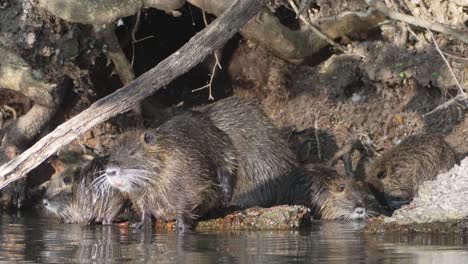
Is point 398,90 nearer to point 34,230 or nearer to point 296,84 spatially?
point 296,84

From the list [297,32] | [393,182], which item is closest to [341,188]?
[393,182]

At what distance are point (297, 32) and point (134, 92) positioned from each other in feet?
11.3

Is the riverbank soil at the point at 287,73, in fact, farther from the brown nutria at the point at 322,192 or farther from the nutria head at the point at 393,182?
the brown nutria at the point at 322,192

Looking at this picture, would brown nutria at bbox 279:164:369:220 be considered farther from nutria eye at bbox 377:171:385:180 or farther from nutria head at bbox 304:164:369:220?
nutria eye at bbox 377:171:385:180

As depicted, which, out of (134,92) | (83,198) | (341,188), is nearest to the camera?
(134,92)

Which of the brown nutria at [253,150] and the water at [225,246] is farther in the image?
the brown nutria at [253,150]

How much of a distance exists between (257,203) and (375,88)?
2.38 m

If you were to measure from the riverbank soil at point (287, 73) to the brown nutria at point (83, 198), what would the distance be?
618mm

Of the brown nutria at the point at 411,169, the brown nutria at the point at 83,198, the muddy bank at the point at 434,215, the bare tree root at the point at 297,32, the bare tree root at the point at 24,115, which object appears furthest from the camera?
the bare tree root at the point at 297,32

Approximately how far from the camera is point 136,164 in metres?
8.24

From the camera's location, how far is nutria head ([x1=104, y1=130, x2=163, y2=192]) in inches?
323

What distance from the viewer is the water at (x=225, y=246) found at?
20.2 ft

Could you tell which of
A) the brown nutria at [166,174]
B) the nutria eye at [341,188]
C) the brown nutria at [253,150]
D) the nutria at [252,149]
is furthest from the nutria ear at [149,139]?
the nutria eye at [341,188]

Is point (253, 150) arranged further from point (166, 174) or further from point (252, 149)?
point (166, 174)
